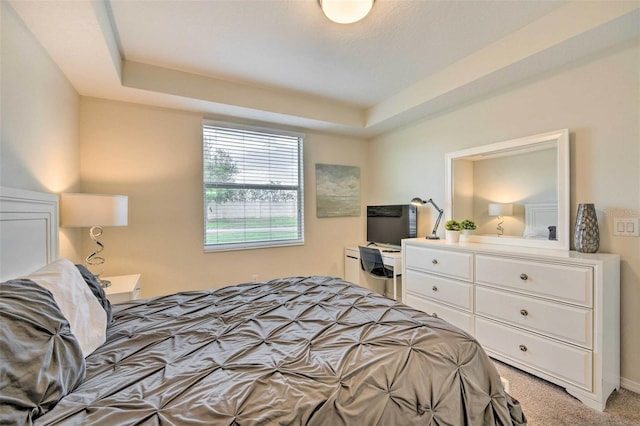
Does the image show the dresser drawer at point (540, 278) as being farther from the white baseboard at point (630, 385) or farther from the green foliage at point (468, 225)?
the white baseboard at point (630, 385)

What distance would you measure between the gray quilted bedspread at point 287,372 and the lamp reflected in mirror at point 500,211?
161 cm

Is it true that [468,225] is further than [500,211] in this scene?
Yes

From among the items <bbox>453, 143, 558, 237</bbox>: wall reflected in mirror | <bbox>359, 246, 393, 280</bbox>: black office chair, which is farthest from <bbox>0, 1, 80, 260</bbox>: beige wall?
<bbox>453, 143, 558, 237</bbox>: wall reflected in mirror

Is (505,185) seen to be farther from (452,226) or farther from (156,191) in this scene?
(156,191)

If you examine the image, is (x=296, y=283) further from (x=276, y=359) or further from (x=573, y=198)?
(x=573, y=198)

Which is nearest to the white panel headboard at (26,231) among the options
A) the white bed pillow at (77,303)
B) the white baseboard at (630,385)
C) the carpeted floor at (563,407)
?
the white bed pillow at (77,303)

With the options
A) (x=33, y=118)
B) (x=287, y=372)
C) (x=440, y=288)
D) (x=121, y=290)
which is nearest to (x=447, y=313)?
(x=440, y=288)

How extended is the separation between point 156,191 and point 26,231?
1.40m

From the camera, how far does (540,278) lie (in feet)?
6.23

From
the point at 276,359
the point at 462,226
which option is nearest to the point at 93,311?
the point at 276,359

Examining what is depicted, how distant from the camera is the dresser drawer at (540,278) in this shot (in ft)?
5.62

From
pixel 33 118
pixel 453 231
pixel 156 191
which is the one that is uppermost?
pixel 33 118

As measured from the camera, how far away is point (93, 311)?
1.25m

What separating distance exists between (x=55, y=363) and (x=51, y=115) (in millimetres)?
1873
